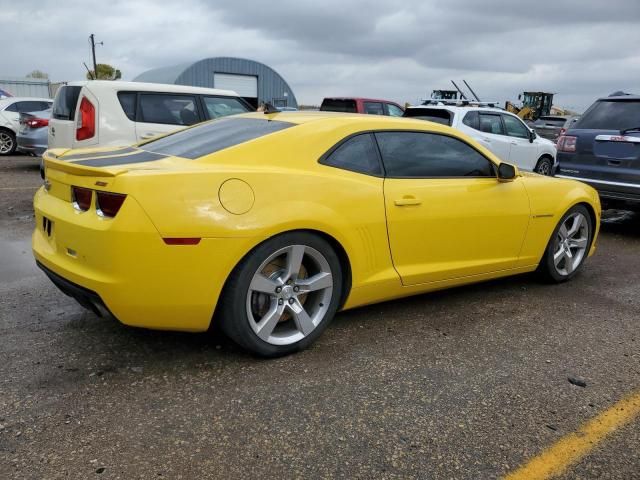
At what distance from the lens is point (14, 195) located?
8.41m

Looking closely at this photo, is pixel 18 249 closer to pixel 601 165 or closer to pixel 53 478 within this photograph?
pixel 53 478

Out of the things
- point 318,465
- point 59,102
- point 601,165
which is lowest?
point 318,465

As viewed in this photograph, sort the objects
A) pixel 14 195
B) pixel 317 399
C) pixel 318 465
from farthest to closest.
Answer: pixel 14 195
pixel 317 399
pixel 318 465

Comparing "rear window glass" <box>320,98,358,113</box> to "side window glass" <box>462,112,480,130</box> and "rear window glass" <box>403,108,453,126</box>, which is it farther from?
"side window glass" <box>462,112,480,130</box>

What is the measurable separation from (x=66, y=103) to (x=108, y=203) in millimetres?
5588

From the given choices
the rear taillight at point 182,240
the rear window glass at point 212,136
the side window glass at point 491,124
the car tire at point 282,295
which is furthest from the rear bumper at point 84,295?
the side window glass at point 491,124

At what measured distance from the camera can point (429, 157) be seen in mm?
3871

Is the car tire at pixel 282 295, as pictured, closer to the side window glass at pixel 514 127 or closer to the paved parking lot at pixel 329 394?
the paved parking lot at pixel 329 394

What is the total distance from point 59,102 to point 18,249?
3.21 m

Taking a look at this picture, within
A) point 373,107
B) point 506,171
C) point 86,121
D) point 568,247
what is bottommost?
point 568,247

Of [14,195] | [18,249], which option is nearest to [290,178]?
[18,249]

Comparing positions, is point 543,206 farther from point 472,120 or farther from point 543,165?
point 543,165

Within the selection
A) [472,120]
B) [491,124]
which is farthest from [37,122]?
[491,124]

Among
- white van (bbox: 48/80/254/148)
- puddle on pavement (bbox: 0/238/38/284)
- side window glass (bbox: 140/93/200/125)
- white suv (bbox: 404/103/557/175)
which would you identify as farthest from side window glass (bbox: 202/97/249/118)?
white suv (bbox: 404/103/557/175)
